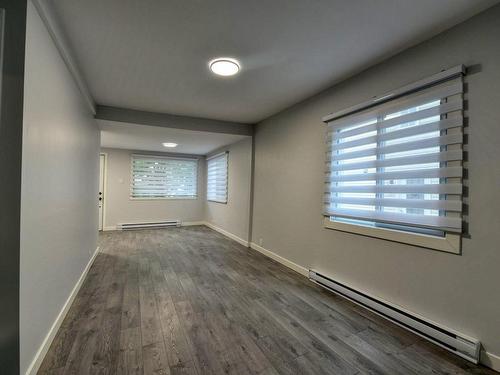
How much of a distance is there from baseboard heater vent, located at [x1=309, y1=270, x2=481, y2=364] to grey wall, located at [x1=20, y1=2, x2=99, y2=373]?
2629 millimetres

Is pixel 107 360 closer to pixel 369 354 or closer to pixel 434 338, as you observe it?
pixel 369 354

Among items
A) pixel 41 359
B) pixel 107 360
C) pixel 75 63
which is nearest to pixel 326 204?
pixel 107 360

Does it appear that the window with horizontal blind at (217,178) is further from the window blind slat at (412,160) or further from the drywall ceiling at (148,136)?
the window blind slat at (412,160)

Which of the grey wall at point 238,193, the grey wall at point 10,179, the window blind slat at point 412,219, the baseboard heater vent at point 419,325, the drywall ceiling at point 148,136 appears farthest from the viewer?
the grey wall at point 238,193

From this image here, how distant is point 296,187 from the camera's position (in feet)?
11.5

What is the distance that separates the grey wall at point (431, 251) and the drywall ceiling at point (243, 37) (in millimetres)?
172

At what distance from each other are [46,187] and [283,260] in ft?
9.95

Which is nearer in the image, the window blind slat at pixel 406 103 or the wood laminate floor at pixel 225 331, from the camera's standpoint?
the wood laminate floor at pixel 225 331

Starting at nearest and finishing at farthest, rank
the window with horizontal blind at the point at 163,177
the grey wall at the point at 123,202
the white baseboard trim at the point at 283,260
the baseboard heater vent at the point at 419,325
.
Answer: the baseboard heater vent at the point at 419,325, the white baseboard trim at the point at 283,260, the grey wall at the point at 123,202, the window with horizontal blind at the point at 163,177

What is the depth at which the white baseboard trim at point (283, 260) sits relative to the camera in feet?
11.0

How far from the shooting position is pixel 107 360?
1.67 m

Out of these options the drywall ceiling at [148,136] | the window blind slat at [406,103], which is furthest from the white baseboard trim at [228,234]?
the window blind slat at [406,103]

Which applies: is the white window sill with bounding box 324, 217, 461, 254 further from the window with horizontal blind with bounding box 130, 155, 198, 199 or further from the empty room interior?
the window with horizontal blind with bounding box 130, 155, 198, 199

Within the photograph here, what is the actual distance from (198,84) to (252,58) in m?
0.84
